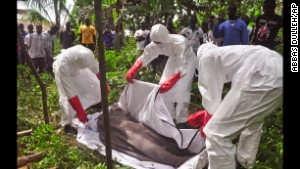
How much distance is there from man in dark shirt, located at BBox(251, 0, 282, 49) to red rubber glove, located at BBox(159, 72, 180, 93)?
139cm

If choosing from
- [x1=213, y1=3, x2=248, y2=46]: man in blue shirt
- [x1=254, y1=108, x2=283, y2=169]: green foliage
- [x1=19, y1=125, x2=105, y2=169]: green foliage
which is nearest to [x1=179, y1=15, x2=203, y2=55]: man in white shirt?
[x1=213, y1=3, x2=248, y2=46]: man in blue shirt

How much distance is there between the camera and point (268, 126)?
4.20m

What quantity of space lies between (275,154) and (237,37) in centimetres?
269

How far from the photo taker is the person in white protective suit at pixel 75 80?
4.71m

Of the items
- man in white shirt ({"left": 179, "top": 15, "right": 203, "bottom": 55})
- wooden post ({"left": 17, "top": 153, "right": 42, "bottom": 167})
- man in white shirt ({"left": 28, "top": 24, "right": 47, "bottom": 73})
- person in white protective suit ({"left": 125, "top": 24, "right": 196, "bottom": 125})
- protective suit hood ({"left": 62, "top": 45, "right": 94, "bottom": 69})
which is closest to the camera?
wooden post ({"left": 17, "top": 153, "right": 42, "bottom": 167})

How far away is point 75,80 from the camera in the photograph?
511cm

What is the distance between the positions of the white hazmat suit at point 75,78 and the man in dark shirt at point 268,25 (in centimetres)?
251

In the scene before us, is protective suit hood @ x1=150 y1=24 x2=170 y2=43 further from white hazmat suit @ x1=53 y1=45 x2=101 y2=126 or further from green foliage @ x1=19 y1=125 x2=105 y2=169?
green foliage @ x1=19 y1=125 x2=105 y2=169

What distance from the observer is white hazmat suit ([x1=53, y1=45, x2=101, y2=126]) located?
471 centimetres

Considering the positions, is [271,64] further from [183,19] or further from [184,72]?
[183,19]

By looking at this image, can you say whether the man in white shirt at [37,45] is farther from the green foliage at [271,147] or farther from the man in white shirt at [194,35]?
the green foliage at [271,147]

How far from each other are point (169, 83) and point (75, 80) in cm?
144
